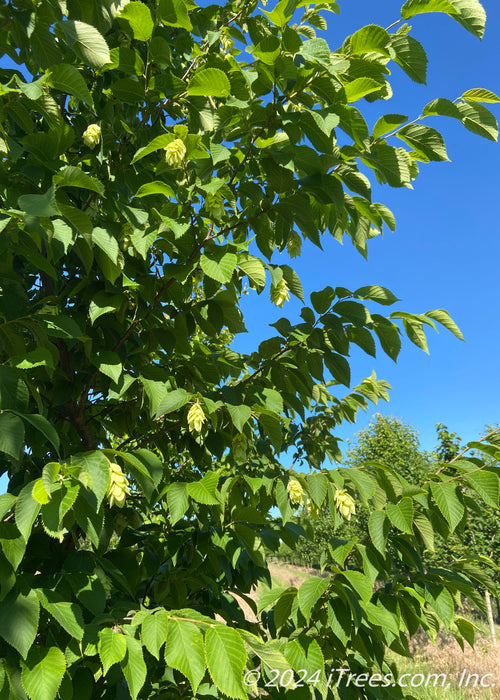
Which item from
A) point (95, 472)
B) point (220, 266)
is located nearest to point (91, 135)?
point (220, 266)

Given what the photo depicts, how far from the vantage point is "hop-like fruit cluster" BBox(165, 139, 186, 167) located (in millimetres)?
1327

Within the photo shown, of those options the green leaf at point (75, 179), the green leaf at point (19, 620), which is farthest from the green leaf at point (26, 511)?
the green leaf at point (75, 179)

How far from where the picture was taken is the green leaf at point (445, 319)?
5.24ft

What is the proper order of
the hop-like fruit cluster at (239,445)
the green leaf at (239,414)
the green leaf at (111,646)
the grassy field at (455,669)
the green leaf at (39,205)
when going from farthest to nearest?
the grassy field at (455,669), the hop-like fruit cluster at (239,445), the green leaf at (239,414), the green leaf at (111,646), the green leaf at (39,205)

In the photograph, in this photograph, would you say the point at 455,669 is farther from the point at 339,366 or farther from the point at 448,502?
the point at 339,366

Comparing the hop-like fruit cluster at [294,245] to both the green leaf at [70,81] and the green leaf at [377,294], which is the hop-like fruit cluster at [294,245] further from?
the green leaf at [70,81]

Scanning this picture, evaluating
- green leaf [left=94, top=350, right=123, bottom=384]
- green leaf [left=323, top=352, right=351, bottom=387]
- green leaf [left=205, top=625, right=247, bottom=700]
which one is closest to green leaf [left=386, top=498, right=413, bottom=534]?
green leaf [left=323, top=352, right=351, bottom=387]

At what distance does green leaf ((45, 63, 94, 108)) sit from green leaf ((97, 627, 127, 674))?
132cm

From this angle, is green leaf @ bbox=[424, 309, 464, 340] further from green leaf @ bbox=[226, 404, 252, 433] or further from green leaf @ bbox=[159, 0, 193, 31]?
green leaf @ bbox=[159, 0, 193, 31]

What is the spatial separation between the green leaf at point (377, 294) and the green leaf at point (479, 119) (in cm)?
52

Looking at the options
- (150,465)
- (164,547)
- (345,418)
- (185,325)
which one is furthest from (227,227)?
(345,418)

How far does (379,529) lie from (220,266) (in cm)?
93

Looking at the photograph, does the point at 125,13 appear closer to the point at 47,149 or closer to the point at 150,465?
the point at 47,149

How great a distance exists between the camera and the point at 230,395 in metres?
1.61
